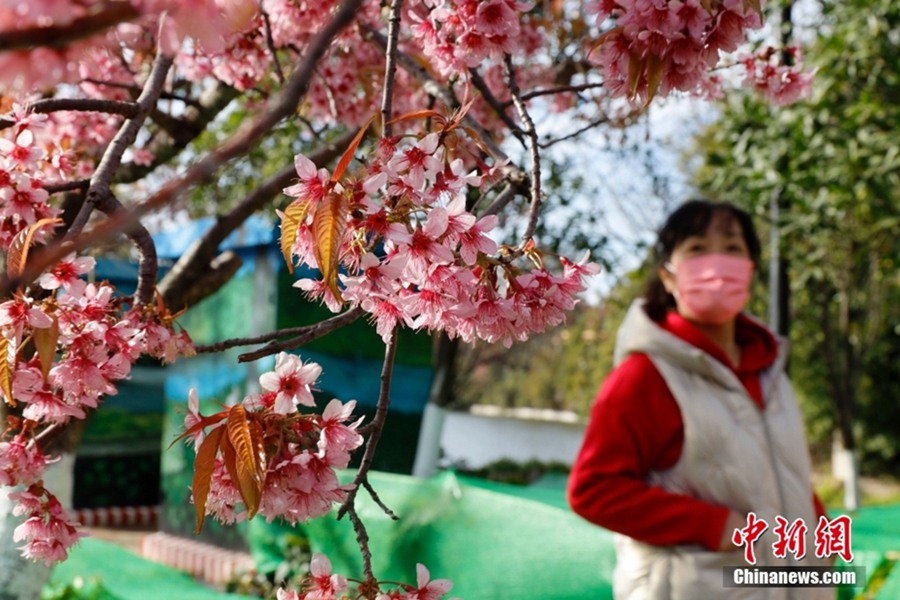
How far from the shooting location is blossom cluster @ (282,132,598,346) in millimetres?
1203

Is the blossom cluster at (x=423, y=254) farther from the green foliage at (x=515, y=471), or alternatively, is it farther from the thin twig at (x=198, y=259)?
the green foliage at (x=515, y=471)

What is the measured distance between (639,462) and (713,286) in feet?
1.92

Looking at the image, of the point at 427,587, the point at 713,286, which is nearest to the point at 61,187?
the point at 427,587

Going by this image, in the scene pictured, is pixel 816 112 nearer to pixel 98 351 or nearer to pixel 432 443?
pixel 432 443

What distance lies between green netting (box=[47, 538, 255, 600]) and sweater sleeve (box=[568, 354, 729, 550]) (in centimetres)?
259

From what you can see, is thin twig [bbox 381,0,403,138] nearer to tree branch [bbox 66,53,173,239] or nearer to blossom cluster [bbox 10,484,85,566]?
tree branch [bbox 66,53,173,239]

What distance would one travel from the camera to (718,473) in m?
2.26

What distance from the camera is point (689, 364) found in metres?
2.38

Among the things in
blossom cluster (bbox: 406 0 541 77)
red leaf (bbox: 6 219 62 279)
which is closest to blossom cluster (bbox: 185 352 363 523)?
red leaf (bbox: 6 219 62 279)

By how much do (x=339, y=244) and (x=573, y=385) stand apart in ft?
44.3

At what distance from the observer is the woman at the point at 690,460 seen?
217 centimetres

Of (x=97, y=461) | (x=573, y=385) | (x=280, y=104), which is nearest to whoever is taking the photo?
(x=280, y=104)

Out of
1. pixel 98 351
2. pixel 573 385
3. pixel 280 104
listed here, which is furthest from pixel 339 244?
pixel 573 385

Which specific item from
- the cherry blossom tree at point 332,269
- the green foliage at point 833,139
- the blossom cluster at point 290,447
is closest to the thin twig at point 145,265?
the cherry blossom tree at point 332,269
